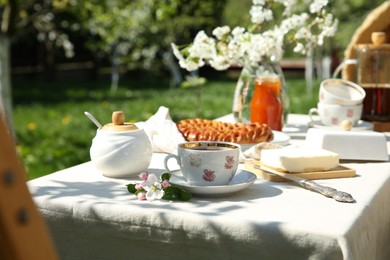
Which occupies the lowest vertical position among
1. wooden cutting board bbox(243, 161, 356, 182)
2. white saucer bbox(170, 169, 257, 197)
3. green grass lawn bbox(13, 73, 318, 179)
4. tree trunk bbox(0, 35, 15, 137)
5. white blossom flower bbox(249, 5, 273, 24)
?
green grass lawn bbox(13, 73, 318, 179)

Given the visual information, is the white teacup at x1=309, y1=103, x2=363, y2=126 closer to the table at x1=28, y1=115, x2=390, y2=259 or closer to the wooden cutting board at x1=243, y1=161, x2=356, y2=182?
the wooden cutting board at x1=243, y1=161, x2=356, y2=182

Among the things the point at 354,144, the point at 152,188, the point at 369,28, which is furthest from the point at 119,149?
the point at 369,28

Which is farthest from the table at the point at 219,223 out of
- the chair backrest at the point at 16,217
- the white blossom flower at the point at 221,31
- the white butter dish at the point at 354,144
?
the white blossom flower at the point at 221,31

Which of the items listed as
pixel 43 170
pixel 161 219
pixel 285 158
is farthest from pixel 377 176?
pixel 43 170

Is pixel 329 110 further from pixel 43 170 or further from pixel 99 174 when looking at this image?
pixel 43 170

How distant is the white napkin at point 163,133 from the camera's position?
209 centimetres

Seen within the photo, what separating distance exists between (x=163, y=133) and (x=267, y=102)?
0.59m

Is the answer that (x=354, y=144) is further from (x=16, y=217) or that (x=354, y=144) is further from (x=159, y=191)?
(x=16, y=217)

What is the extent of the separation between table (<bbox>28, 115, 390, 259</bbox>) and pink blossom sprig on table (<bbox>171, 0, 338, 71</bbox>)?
909 millimetres

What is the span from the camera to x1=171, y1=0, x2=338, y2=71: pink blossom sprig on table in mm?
2482

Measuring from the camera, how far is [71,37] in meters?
18.8

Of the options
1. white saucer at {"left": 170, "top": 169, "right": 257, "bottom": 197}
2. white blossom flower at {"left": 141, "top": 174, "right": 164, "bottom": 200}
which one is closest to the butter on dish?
Answer: white saucer at {"left": 170, "top": 169, "right": 257, "bottom": 197}

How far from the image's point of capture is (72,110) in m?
10.8

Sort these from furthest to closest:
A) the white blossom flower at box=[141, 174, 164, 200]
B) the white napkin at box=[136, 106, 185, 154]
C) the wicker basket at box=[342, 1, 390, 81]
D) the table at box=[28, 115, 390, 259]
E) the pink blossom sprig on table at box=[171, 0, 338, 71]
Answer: the wicker basket at box=[342, 1, 390, 81] < the pink blossom sprig on table at box=[171, 0, 338, 71] < the white napkin at box=[136, 106, 185, 154] < the white blossom flower at box=[141, 174, 164, 200] < the table at box=[28, 115, 390, 259]
